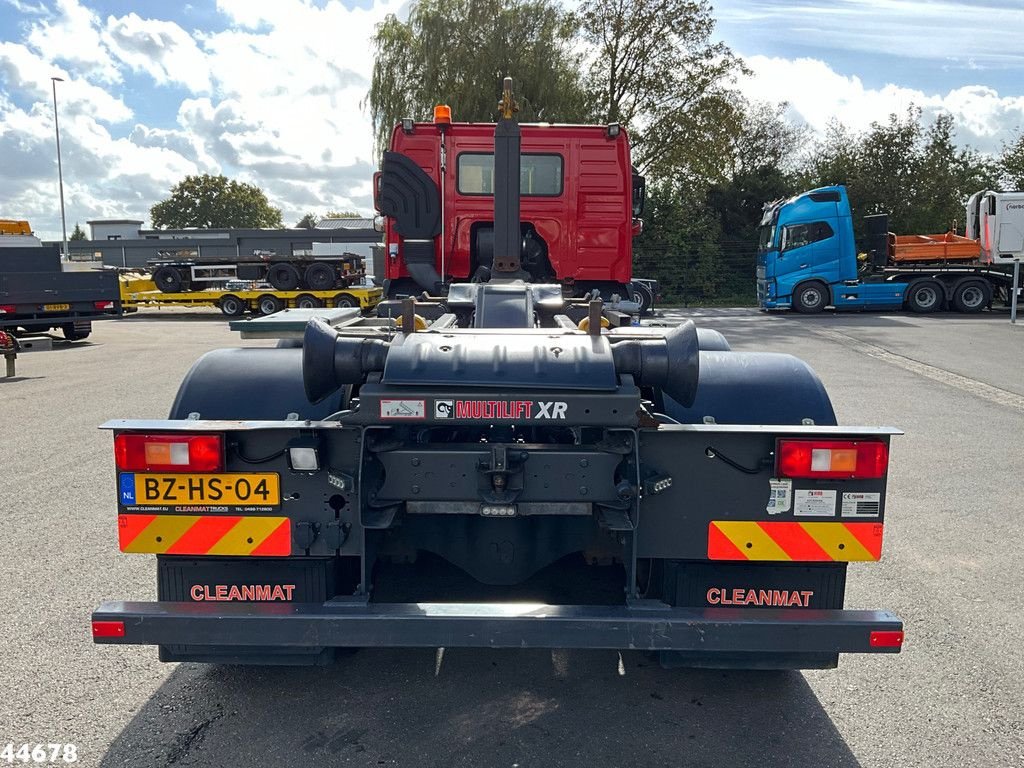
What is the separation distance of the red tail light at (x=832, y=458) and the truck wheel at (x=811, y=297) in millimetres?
21933

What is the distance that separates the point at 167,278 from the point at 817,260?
19112 mm

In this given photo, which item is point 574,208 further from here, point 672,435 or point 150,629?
point 150,629

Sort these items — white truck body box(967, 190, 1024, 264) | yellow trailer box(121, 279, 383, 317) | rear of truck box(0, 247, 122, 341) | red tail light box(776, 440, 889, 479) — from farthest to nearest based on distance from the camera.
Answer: yellow trailer box(121, 279, 383, 317) < white truck body box(967, 190, 1024, 264) < rear of truck box(0, 247, 122, 341) < red tail light box(776, 440, 889, 479)

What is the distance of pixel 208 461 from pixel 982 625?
3387 mm

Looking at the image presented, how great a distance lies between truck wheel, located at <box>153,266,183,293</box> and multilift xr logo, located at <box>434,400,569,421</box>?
2521cm

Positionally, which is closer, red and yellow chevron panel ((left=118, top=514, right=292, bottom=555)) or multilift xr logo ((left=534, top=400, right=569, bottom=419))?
multilift xr logo ((left=534, top=400, right=569, bottom=419))

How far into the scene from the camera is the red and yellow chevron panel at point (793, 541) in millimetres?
2861

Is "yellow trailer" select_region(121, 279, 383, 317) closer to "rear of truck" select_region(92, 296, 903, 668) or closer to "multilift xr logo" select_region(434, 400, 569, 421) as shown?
"rear of truck" select_region(92, 296, 903, 668)

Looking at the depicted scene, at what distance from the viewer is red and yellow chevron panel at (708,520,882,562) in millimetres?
2861

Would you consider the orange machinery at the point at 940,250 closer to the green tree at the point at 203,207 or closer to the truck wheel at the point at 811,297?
the truck wheel at the point at 811,297

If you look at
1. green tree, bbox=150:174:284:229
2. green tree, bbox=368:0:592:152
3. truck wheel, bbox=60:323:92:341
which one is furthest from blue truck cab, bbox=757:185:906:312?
green tree, bbox=150:174:284:229

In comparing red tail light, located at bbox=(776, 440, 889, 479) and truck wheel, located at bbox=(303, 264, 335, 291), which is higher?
truck wheel, located at bbox=(303, 264, 335, 291)

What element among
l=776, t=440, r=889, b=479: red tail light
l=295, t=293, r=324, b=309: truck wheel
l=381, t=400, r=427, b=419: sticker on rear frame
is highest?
l=381, t=400, r=427, b=419: sticker on rear frame

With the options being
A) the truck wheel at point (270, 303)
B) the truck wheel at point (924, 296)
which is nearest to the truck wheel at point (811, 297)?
the truck wheel at point (924, 296)
